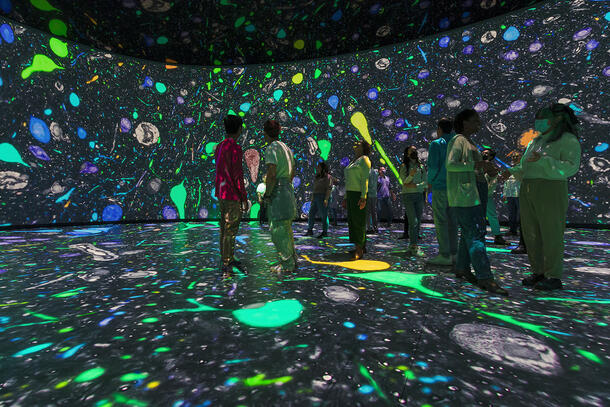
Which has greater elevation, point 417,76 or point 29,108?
point 417,76

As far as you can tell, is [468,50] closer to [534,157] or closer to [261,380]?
[534,157]

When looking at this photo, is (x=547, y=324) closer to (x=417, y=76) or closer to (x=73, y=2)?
(x=417, y=76)

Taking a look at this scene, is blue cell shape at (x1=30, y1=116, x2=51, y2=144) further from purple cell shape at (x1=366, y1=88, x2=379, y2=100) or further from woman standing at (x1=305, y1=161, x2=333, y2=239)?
purple cell shape at (x1=366, y1=88, x2=379, y2=100)

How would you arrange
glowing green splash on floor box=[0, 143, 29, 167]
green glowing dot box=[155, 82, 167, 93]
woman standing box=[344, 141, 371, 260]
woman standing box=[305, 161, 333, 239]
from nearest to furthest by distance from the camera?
1. woman standing box=[344, 141, 371, 260]
2. woman standing box=[305, 161, 333, 239]
3. glowing green splash on floor box=[0, 143, 29, 167]
4. green glowing dot box=[155, 82, 167, 93]

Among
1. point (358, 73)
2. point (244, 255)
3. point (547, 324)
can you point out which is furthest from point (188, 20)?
point (547, 324)

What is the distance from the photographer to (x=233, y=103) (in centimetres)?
906

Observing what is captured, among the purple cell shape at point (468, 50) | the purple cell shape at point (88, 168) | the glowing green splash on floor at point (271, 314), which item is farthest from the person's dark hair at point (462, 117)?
the purple cell shape at point (88, 168)

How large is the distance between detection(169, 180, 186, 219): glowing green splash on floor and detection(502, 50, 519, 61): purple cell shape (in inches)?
358

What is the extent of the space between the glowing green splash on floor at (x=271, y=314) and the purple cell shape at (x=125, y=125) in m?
8.14

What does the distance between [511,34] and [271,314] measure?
27.6 feet

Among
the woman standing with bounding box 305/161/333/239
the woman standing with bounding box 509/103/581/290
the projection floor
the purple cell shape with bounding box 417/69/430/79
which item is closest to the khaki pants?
the projection floor

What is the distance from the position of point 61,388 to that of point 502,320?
2.21 meters

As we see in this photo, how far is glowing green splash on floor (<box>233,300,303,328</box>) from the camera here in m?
1.73

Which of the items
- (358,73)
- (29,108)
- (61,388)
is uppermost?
(358,73)
